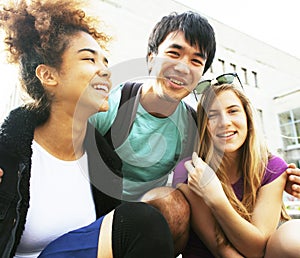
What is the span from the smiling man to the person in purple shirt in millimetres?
55

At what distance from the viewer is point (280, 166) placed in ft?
2.35

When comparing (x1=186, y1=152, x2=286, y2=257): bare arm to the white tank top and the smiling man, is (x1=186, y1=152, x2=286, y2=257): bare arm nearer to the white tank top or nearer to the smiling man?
the smiling man

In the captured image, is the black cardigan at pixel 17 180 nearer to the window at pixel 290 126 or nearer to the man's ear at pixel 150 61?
the man's ear at pixel 150 61

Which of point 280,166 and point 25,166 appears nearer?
point 25,166

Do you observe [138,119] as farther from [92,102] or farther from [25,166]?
[25,166]

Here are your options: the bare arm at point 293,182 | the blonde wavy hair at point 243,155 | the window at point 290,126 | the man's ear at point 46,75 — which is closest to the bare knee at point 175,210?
the blonde wavy hair at point 243,155

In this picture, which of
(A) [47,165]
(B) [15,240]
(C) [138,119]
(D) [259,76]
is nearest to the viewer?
(B) [15,240]

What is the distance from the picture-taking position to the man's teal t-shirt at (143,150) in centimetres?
77

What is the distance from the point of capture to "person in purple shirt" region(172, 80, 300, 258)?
61cm

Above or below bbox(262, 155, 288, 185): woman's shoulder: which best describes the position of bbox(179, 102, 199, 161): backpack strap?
above

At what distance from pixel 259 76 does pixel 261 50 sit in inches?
23.6

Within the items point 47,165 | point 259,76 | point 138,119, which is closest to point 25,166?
point 47,165

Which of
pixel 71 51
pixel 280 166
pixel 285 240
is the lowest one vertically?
pixel 285 240

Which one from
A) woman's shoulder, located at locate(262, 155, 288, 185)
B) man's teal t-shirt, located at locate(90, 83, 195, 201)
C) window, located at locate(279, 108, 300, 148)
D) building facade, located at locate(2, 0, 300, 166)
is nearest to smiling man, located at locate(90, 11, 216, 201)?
man's teal t-shirt, located at locate(90, 83, 195, 201)
